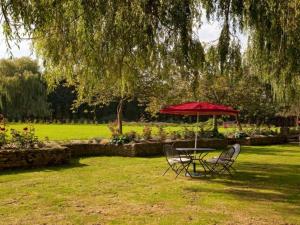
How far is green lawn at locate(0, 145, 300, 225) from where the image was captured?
6986 millimetres

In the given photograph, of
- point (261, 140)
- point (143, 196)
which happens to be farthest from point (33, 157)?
point (261, 140)

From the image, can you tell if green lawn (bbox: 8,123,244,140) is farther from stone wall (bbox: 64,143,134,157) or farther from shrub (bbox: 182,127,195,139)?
shrub (bbox: 182,127,195,139)

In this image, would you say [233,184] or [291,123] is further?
[291,123]

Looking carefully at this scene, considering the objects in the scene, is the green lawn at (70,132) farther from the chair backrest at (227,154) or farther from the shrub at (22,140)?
the chair backrest at (227,154)

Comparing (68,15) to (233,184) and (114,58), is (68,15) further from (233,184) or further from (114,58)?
(233,184)

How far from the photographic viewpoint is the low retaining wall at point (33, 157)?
12.2 meters

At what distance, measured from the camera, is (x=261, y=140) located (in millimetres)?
23094

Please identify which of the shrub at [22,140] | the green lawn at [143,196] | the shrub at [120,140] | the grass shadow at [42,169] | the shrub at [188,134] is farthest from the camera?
the shrub at [188,134]

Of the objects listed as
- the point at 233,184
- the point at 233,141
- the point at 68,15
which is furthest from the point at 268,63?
the point at 233,141

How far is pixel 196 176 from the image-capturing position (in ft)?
36.8

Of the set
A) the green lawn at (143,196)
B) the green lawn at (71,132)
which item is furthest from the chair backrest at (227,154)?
the green lawn at (71,132)

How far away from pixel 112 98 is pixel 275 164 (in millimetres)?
10417

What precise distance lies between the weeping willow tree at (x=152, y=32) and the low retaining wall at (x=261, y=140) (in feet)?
37.4

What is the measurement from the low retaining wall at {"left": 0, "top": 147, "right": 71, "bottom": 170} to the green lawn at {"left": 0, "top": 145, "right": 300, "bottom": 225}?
0.48 metres
